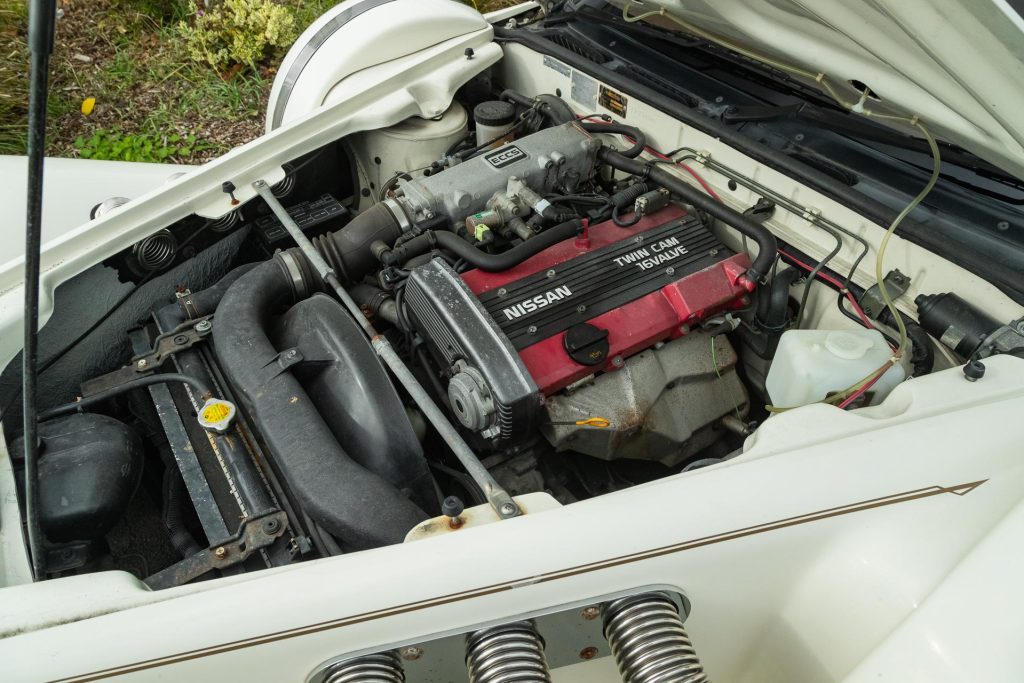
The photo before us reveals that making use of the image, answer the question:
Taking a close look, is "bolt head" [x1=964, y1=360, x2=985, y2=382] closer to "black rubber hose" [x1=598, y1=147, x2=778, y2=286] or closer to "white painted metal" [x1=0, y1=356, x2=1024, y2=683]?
"white painted metal" [x1=0, y1=356, x2=1024, y2=683]

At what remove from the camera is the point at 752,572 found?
1140mm

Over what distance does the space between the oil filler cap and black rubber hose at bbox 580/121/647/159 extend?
29.4 inches

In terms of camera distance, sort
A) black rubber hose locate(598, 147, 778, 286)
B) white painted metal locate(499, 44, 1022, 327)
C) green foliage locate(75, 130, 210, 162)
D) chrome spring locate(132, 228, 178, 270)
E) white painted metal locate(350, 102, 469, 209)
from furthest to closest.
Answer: green foliage locate(75, 130, 210, 162)
white painted metal locate(350, 102, 469, 209)
chrome spring locate(132, 228, 178, 270)
black rubber hose locate(598, 147, 778, 286)
white painted metal locate(499, 44, 1022, 327)

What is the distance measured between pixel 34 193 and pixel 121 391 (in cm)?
92

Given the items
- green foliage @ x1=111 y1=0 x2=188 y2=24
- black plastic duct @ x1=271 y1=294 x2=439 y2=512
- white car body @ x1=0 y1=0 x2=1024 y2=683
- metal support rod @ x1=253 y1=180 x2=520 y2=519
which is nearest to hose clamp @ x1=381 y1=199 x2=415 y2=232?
metal support rod @ x1=253 y1=180 x2=520 y2=519

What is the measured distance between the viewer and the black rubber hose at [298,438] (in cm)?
142

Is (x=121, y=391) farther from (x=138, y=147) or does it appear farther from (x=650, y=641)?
(x=138, y=147)

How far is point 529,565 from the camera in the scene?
108 cm

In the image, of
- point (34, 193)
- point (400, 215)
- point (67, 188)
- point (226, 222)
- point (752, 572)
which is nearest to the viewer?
point (34, 193)

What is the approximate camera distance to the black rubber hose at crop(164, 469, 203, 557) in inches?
62.6

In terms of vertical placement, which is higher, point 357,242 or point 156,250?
point 357,242

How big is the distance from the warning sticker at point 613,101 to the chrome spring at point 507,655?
173cm

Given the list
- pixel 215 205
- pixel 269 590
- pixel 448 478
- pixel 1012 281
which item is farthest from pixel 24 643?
pixel 1012 281

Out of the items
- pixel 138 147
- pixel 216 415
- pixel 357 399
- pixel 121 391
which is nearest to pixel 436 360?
pixel 357 399
